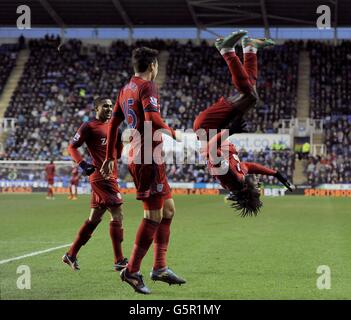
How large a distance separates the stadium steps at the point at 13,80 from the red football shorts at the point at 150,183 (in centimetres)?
3603

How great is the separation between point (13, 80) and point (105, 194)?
37957mm

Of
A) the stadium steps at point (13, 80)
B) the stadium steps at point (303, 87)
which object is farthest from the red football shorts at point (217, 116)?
the stadium steps at point (13, 80)

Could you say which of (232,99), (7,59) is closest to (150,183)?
(232,99)

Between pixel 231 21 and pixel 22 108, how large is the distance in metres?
14.4

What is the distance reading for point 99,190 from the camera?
8.52m

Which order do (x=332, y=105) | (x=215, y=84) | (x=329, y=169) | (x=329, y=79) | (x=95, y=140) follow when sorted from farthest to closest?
(x=215, y=84) → (x=329, y=79) → (x=332, y=105) → (x=329, y=169) → (x=95, y=140)

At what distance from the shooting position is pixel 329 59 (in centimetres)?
4194

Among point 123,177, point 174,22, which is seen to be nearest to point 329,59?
point 174,22

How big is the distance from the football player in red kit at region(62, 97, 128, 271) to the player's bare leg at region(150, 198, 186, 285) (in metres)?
1.11

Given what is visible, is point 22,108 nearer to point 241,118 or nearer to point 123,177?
point 123,177

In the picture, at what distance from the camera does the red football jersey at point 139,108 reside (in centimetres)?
667

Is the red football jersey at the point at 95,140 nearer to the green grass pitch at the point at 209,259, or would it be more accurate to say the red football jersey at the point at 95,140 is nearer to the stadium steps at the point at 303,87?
the green grass pitch at the point at 209,259

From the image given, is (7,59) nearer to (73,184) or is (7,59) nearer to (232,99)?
(73,184)

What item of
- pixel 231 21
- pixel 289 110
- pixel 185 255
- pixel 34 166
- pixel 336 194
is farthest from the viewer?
pixel 231 21
